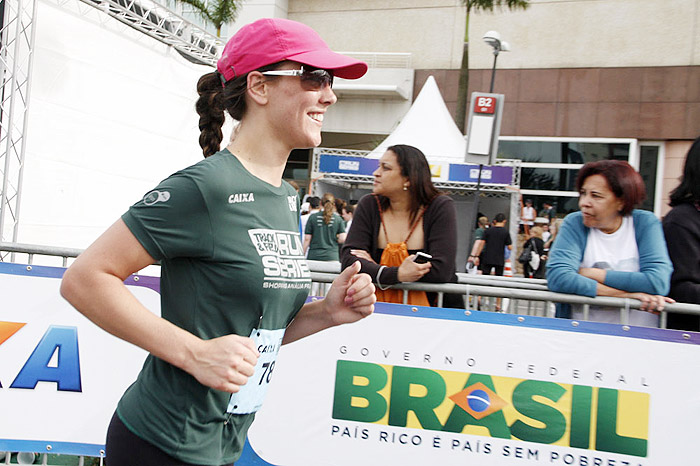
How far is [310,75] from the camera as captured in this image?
1.55 metres

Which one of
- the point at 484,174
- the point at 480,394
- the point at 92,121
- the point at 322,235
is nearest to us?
the point at 480,394

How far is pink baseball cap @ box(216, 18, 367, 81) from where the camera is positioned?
1.51 metres

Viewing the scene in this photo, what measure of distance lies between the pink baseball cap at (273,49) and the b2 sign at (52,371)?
229cm

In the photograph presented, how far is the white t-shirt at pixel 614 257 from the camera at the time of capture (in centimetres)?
334

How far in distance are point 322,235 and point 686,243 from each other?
651 centimetres

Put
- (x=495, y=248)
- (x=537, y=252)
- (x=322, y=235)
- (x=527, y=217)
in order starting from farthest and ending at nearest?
1. (x=527, y=217)
2. (x=537, y=252)
3. (x=495, y=248)
4. (x=322, y=235)

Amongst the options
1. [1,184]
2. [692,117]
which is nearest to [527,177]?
[692,117]

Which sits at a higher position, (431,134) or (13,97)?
(431,134)

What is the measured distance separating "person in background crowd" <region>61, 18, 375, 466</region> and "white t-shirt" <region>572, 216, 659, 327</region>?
2142mm

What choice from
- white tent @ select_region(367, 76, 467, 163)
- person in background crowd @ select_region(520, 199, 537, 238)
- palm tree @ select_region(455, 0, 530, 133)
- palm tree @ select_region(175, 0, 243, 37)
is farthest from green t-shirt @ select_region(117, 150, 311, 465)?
palm tree @ select_region(175, 0, 243, 37)

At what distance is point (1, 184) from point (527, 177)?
1830 centimetres

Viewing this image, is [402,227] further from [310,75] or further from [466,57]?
[466,57]

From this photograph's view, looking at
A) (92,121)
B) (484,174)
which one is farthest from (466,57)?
(92,121)

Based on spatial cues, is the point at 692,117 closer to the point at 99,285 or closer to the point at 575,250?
the point at 575,250
